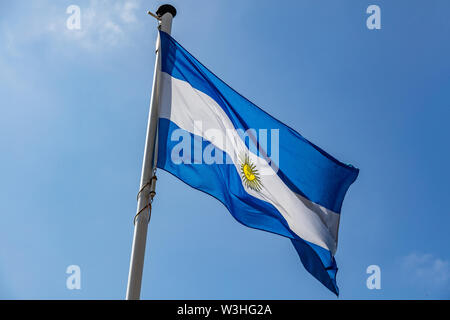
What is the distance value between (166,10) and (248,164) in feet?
10.2

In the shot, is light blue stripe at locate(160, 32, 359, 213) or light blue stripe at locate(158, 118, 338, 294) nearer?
light blue stripe at locate(158, 118, 338, 294)

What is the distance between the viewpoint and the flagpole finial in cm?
969

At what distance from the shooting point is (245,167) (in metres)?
9.41

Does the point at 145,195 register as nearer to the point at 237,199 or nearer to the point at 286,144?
the point at 237,199

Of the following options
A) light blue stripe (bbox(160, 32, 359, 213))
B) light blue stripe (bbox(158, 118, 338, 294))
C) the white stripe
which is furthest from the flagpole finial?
light blue stripe (bbox(158, 118, 338, 294))

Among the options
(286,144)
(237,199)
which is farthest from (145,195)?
(286,144)

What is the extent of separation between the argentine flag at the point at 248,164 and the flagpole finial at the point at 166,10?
640 millimetres

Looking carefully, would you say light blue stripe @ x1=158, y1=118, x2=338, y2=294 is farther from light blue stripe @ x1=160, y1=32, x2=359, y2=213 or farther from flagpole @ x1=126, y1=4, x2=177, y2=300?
light blue stripe @ x1=160, y1=32, x2=359, y2=213

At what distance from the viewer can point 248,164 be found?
9.48 meters

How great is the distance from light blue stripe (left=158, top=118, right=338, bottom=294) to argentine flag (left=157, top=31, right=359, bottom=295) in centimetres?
2

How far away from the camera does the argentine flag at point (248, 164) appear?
8.87m
